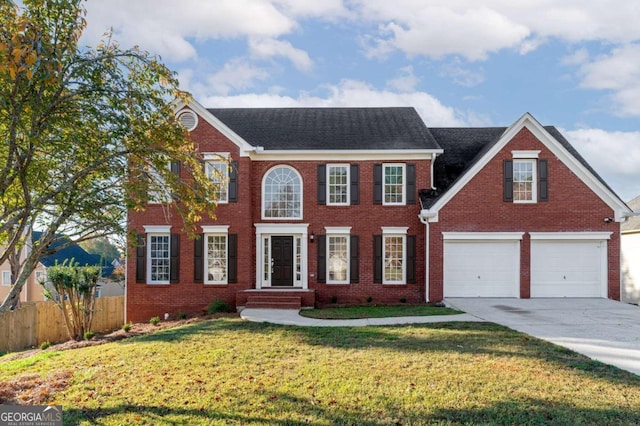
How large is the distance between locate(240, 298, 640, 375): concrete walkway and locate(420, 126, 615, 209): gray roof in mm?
4189

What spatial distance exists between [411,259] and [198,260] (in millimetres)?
7959

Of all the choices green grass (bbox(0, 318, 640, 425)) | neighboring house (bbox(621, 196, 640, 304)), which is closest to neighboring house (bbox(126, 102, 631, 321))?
green grass (bbox(0, 318, 640, 425))

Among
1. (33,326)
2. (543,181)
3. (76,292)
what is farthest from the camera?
(543,181)

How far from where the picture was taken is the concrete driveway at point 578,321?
765cm

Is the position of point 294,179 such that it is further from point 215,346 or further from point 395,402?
point 395,402

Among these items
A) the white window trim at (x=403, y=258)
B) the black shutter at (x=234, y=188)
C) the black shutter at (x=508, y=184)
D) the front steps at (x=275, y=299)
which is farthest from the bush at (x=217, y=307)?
the black shutter at (x=508, y=184)

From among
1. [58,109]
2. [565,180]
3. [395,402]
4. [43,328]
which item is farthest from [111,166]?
[565,180]

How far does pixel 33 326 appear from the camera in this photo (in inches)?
558

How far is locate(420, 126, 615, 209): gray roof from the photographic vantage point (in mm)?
15445

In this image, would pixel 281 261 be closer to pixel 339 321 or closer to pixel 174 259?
pixel 174 259

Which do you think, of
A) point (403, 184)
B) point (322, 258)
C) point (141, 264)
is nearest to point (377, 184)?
point (403, 184)

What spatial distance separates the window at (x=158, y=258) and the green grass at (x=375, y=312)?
5.69 m

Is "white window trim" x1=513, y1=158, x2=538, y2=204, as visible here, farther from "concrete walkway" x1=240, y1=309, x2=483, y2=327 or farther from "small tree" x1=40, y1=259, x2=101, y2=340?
"small tree" x1=40, y1=259, x2=101, y2=340

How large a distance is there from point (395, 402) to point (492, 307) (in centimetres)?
888
